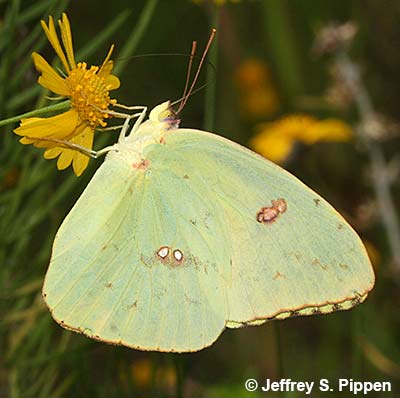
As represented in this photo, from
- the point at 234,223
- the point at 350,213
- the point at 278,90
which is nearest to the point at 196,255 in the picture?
the point at 234,223

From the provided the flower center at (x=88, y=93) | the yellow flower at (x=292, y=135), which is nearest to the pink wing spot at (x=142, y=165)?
the flower center at (x=88, y=93)

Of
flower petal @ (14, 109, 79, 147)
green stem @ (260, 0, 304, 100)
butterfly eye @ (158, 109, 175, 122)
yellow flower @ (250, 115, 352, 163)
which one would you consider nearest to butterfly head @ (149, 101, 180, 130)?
butterfly eye @ (158, 109, 175, 122)

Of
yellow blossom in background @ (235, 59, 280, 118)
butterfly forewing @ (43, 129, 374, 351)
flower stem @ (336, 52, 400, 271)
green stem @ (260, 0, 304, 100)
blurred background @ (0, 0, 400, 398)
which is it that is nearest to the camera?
butterfly forewing @ (43, 129, 374, 351)

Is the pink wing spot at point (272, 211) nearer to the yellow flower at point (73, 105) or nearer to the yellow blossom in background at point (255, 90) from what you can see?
the yellow flower at point (73, 105)

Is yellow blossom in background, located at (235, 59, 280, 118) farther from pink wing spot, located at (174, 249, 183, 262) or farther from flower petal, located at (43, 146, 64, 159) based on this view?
flower petal, located at (43, 146, 64, 159)

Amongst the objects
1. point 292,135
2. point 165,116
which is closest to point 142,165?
point 165,116
